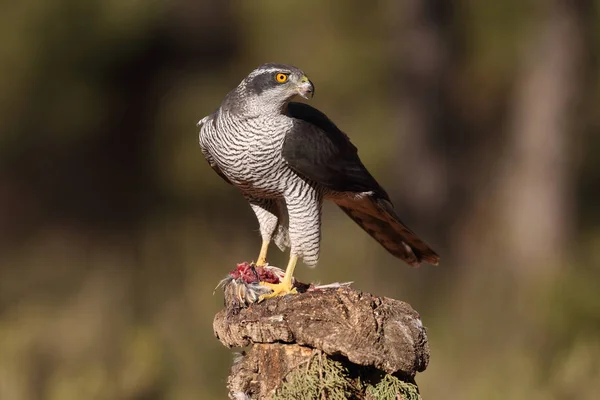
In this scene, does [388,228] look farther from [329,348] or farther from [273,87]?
[329,348]

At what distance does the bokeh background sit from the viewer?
7.52 m

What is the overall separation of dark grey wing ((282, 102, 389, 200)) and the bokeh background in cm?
232

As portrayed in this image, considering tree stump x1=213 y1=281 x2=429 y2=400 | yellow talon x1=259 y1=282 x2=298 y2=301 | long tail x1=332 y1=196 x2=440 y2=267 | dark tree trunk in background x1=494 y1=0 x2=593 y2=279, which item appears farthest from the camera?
dark tree trunk in background x1=494 y1=0 x2=593 y2=279

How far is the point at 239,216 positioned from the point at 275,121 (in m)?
11.2

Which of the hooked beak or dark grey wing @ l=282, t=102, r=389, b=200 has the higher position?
the hooked beak

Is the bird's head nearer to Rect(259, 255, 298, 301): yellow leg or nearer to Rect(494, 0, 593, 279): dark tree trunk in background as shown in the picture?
Rect(259, 255, 298, 301): yellow leg

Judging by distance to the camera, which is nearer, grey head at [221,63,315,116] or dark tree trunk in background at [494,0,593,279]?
grey head at [221,63,315,116]

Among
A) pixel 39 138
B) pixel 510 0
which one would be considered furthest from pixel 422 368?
pixel 39 138

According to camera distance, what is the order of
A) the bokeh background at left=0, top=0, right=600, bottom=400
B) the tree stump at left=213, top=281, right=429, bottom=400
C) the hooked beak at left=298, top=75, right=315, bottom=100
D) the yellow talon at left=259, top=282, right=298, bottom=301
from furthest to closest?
the bokeh background at left=0, top=0, right=600, bottom=400
the hooked beak at left=298, top=75, right=315, bottom=100
the yellow talon at left=259, top=282, right=298, bottom=301
the tree stump at left=213, top=281, right=429, bottom=400

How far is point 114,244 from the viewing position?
14414 millimetres

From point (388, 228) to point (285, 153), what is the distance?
3.20 feet

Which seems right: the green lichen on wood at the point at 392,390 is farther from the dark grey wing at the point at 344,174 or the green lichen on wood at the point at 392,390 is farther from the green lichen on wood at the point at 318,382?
the dark grey wing at the point at 344,174

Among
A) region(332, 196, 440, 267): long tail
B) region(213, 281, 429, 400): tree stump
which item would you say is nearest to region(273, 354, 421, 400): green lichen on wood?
region(213, 281, 429, 400): tree stump

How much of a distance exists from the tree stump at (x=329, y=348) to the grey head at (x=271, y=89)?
108 cm
